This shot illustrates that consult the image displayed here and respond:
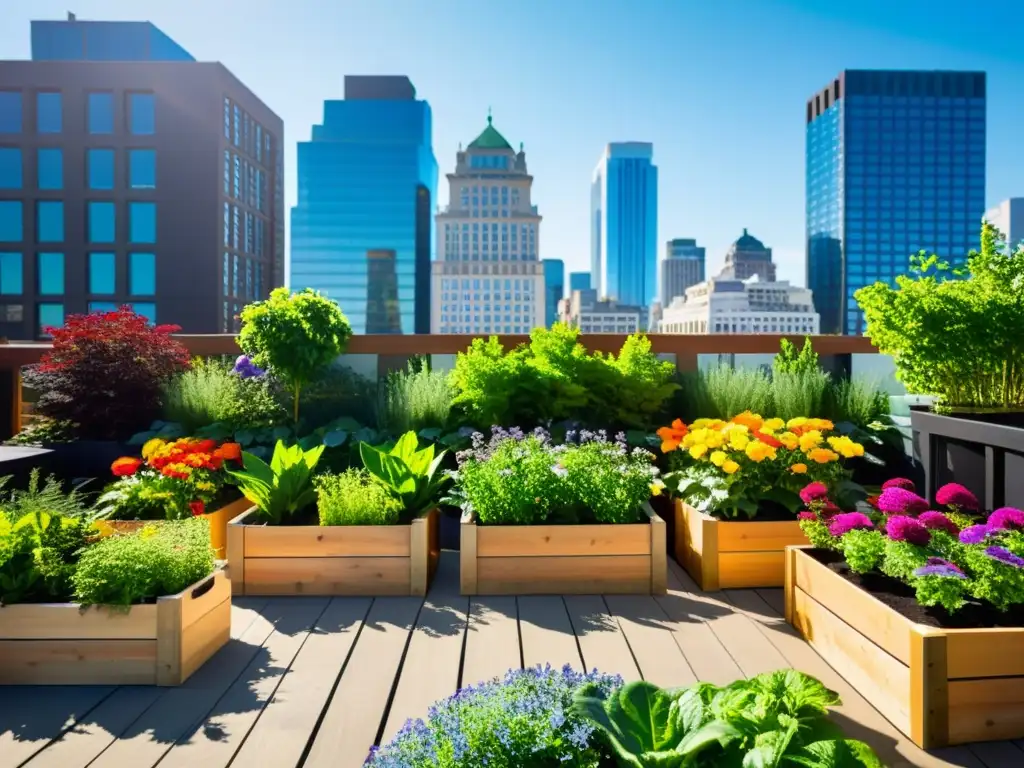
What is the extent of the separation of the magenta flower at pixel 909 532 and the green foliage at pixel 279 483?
2.47 metres

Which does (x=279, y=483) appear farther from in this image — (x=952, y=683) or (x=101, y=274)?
(x=101, y=274)

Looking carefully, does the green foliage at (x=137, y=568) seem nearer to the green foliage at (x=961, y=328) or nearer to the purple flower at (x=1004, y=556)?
the purple flower at (x=1004, y=556)

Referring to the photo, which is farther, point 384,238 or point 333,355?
point 384,238

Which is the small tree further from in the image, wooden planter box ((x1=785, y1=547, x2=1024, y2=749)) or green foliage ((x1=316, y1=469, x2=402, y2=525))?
wooden planter box ((x1=785, y1=547, x2=1024, y2=749))

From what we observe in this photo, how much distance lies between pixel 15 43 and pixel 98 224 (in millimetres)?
36210

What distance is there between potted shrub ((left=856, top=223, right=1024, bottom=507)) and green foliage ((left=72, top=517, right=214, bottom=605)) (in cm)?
329

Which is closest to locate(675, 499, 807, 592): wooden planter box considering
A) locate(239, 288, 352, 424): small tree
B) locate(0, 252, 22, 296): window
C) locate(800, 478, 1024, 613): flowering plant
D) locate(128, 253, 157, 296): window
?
locate(800, 478, 1024, 613): flowering plant

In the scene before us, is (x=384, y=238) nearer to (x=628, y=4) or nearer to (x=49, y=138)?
(x=49, y=138)

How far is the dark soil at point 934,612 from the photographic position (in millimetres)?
2029

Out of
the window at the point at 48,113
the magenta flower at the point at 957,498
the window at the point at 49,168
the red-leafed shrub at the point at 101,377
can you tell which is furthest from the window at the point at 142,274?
the magenta flower at the point at 957,498

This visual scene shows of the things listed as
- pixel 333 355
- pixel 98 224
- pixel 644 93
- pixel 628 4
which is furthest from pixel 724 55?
pixel 333 355

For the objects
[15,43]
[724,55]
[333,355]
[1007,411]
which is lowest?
[1007,411]

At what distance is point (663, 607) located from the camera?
3059mm

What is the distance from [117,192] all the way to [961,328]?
135 feet
